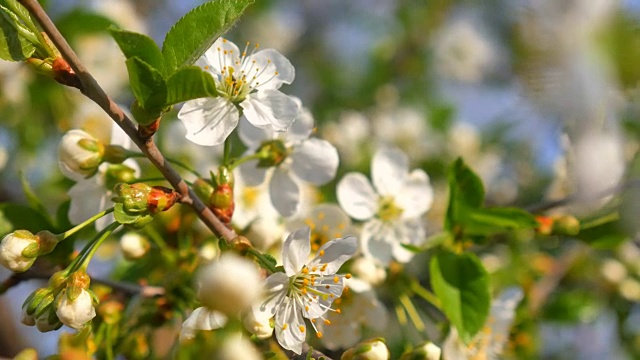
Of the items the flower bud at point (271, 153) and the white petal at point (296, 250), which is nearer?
the white petal at point (296, 250)

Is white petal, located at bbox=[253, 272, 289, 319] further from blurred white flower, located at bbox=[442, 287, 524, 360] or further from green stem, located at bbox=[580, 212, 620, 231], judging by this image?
green stem, located at bbox=[580, 212, 620, 231]

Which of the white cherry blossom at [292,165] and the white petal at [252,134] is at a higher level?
the white petal at [252,134]

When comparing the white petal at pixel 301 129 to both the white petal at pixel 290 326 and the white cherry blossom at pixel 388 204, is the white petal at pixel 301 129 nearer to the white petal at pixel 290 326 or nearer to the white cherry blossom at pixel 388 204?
the white cherry blossom at pixel 388 204

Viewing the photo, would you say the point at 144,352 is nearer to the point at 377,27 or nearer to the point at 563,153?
the point at 563,153

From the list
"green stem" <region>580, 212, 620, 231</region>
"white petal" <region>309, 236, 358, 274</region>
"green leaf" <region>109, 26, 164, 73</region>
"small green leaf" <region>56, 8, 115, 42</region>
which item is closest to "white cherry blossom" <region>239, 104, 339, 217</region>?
"white petal" <region>309, 236, 358, 274</region>

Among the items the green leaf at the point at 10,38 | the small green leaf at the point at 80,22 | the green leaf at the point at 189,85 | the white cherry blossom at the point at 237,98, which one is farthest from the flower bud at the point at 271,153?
the small green leaf at the point at 80,22

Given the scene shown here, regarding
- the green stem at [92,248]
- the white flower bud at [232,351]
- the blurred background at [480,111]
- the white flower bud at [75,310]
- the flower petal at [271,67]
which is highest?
the white flower bud at [232,351]
